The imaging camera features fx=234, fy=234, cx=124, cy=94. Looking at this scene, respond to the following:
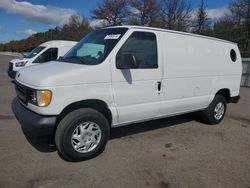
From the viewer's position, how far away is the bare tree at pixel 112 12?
39938 mm

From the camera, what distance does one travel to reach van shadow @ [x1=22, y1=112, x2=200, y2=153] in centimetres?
427

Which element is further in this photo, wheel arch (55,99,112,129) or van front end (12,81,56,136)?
wheel arch (55,99,112,129)

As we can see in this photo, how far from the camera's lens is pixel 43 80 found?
10.9 feet

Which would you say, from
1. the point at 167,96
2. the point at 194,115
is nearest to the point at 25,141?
the point at 167,96

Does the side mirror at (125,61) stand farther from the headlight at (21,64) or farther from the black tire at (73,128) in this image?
the headlight at (21,64)

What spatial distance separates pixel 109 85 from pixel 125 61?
0.47 meters

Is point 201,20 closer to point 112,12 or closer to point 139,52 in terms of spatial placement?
point 112,12

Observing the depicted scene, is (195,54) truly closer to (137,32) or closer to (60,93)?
(137,32)

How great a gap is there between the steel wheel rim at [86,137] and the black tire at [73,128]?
5 cm

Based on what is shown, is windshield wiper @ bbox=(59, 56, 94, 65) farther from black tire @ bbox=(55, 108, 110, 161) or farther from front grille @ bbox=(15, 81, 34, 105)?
front grille @ bbox=(15, 81, 34, 105)

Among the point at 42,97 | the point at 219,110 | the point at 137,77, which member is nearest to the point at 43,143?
the point at 42,97

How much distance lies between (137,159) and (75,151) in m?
1.05

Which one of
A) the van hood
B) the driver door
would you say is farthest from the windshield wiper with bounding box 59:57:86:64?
the driver door

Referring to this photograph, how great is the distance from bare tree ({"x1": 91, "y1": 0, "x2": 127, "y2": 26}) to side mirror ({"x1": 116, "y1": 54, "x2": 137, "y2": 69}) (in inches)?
1477
